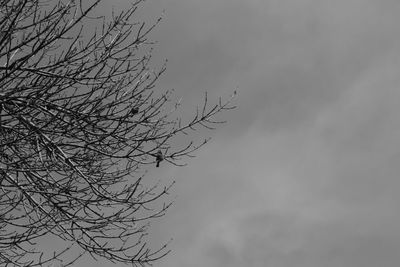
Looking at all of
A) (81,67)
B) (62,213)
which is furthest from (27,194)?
(81,67)

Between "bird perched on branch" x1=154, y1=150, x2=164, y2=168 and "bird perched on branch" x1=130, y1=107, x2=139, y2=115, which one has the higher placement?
"bird perched on branch" x1=130, y1=107, x2=139, y2=115

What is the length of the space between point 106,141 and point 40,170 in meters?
0.99

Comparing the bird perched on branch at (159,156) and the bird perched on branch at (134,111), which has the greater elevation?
the bird perched on branch at (134,111)

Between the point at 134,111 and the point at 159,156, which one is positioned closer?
→ the point at 134,111

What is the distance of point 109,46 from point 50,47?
0.75 m

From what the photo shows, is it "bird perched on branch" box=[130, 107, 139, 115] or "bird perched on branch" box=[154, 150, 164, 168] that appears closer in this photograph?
"bird perched on branch" box=[130, 107, 139, 115]

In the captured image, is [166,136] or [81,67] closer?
[81,67]

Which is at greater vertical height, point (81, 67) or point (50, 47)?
point (50, 47)

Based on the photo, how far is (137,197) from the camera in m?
7.18

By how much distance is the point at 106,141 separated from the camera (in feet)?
23.9

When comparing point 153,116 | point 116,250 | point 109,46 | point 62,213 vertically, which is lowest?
point 116,250

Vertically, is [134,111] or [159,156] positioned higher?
[134,111]

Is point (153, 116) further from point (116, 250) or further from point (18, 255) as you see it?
point (18, 255)

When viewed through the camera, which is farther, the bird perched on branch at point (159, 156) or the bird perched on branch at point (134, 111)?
the bird perched on branch at point (159, 156)
